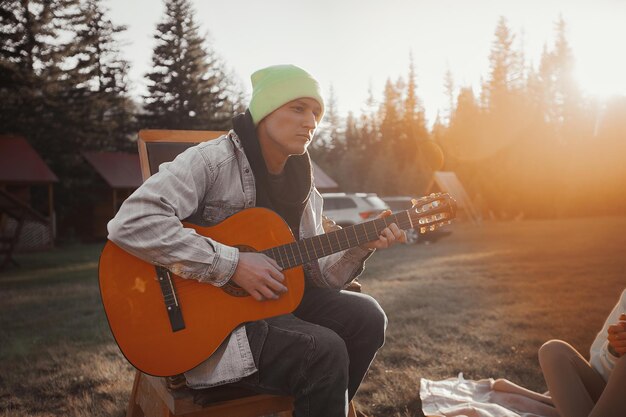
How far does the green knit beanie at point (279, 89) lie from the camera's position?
2.58 m

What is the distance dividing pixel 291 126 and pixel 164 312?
1.09 m

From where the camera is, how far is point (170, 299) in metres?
2.13

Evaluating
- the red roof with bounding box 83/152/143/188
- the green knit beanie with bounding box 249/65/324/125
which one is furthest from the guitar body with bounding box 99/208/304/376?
the red roof with bounding box 83/152/143/188

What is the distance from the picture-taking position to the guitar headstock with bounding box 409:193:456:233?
2.57 m

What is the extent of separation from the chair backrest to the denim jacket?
29.7 inches

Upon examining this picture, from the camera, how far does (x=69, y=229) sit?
2534 cm

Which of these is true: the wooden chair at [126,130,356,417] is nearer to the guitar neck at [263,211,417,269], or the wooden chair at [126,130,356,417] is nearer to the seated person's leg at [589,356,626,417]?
the guitar neck at [263,211,417,269]

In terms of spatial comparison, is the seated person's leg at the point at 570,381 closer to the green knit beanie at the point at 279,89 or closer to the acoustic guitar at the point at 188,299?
the acoustic guitar at the point at 188,299

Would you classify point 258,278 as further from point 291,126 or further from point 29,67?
point 29,67

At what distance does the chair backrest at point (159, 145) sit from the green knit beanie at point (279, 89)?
778 millimetres

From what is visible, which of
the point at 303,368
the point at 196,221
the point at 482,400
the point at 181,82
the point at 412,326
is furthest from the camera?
the point at 181,82

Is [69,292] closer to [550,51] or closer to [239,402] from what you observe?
[239,402]

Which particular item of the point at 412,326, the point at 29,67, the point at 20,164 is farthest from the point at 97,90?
the point at 412,326

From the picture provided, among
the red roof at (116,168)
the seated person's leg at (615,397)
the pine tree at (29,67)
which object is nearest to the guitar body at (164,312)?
the seated person's leg at (615,397)
